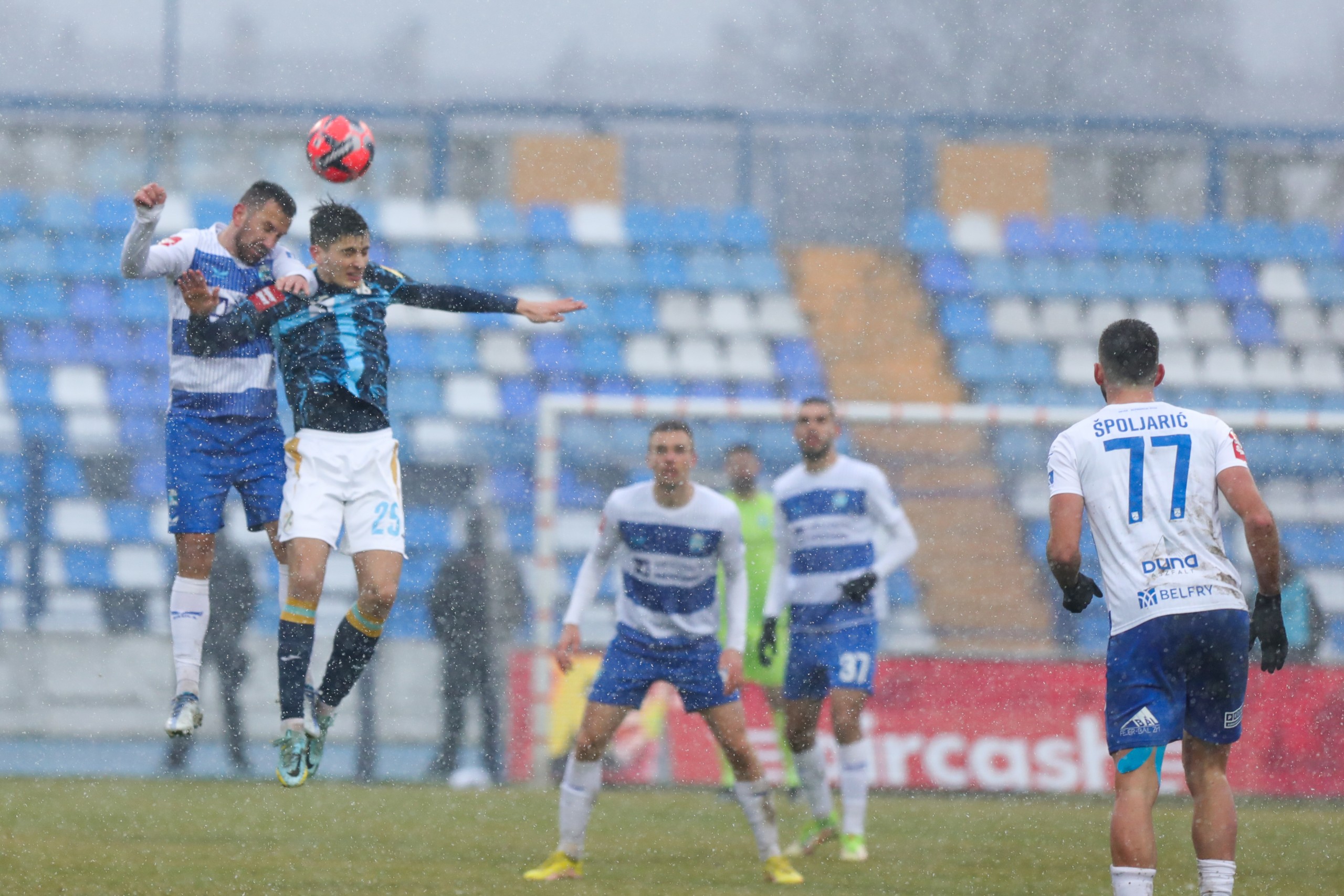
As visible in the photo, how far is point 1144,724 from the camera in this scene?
5.02 metres

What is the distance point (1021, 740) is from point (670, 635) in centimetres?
492

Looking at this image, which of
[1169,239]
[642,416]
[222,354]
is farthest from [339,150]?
[1169,239]

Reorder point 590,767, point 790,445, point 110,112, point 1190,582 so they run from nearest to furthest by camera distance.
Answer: point 1190,582 → point 590,767 → point 790,445 → point 110,112

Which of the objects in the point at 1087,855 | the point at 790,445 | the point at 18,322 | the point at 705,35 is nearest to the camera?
the point at 1087,855

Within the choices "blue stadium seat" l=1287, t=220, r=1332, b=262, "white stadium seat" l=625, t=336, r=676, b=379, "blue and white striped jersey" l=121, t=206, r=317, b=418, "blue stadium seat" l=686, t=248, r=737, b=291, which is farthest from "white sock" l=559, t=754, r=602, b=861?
"blue stadium seat" l=1287, t=220, r=1332, b=262

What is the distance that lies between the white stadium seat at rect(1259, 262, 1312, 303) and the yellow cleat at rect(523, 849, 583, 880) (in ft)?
40.5

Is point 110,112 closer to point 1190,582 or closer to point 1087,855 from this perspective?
point 1087,855

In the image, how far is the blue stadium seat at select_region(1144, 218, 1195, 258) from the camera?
1739cm

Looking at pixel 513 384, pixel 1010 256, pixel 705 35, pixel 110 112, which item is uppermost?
pixel 705 35

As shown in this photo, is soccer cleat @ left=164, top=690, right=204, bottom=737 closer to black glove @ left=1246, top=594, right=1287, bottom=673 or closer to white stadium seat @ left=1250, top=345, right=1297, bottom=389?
black glove @ left=1246, top=594, right=1287, bottom=673

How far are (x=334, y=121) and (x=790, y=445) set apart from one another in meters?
8.10

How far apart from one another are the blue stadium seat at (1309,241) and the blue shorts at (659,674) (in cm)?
1235

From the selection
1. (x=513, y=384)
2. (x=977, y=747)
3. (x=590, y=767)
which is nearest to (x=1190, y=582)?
(x=590, y=767)

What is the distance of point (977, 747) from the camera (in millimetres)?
11297
